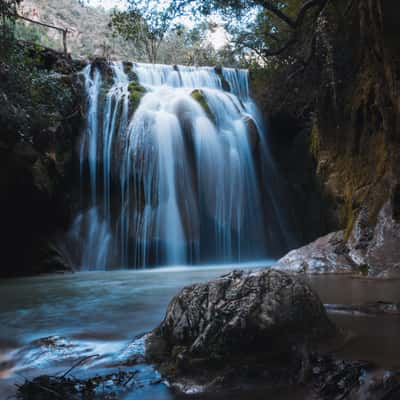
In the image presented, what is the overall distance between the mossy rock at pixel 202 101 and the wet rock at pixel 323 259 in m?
7.17

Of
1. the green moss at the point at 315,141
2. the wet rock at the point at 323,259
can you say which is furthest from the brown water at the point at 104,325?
the green moss at the point at 315,141

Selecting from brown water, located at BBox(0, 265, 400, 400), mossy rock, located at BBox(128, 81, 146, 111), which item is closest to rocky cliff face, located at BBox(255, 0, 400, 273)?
brown water, located at BBox(0, 265, 400, 400)

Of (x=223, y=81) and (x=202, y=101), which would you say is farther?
(x=223, y=81)

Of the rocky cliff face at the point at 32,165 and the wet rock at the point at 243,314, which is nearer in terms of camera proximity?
the wet rock at the point at 243,314

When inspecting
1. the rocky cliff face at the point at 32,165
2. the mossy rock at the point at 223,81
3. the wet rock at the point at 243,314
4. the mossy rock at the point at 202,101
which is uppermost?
the mossy rock at the point at 223,81

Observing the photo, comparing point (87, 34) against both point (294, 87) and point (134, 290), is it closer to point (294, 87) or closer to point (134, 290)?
point (294, 87)

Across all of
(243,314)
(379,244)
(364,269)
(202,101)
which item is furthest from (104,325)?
(202,101)

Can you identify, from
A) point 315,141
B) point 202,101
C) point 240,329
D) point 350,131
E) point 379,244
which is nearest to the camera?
point 240,329

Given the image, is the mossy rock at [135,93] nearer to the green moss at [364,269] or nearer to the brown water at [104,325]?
the brown water at [104,325]

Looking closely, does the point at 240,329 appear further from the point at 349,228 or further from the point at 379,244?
the point at 349,228

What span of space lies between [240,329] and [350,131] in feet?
29.3

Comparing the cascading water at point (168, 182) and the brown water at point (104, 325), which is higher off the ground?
the cascading water at point (168, 182)

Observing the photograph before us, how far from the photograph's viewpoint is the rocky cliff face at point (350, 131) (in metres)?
7.25

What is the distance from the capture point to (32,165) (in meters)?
11.2
